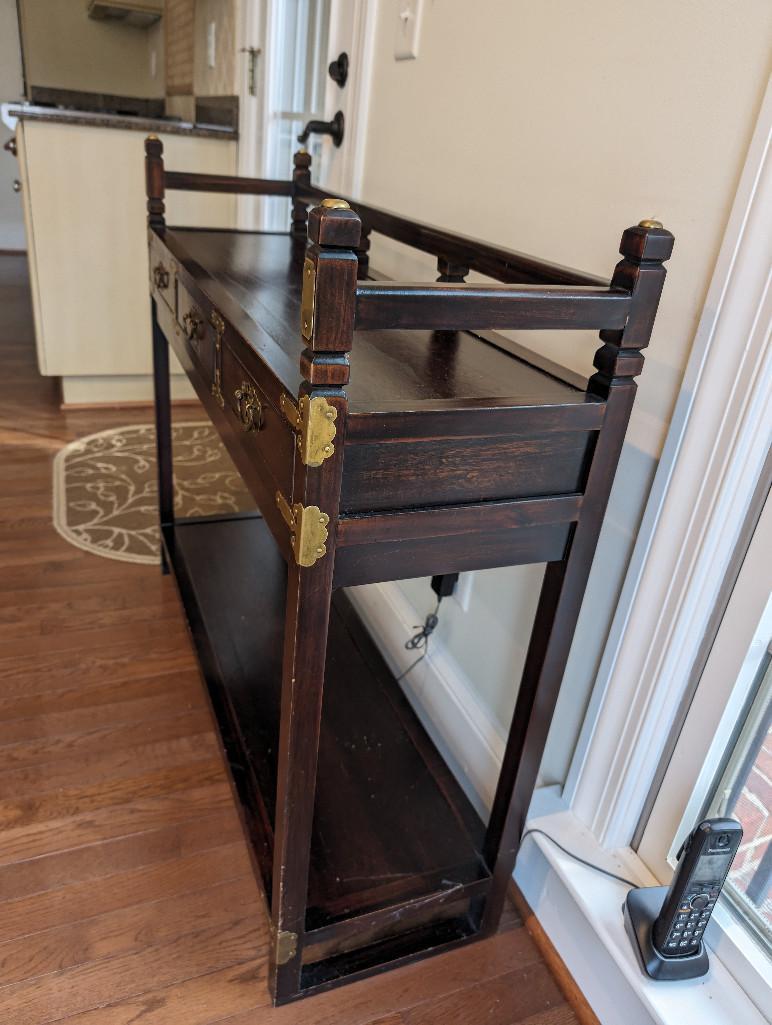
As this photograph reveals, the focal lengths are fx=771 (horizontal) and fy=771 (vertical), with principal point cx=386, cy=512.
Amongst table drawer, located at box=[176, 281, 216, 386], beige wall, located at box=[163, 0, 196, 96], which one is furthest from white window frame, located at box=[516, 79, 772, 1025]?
beige wall, located at box=[163, 0, 196, 96]

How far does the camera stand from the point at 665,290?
3.26 feet

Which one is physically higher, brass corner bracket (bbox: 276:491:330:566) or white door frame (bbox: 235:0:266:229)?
white door frame (bbox: 235:0:266:229)

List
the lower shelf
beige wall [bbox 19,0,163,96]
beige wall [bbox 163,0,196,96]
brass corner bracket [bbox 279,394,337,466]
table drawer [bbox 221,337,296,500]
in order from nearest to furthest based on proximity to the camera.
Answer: brass corner bracket [bbox 279,394,337,466], table drawer [bbox 221,337,296,500], the lower shelf, beige wall [bbox 163,0,196,96], beige wall [bbox 19,0,163,96]

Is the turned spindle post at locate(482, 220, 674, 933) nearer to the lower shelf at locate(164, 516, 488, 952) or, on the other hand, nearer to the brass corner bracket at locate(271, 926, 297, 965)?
the lower shelf at locate(164, 516, 488, 952)

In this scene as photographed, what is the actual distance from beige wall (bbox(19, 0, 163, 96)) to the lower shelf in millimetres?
4762

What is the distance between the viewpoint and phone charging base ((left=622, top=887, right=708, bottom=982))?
1.03 m

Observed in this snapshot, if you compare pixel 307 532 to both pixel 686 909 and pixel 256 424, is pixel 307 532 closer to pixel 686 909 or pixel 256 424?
pixel 256 424


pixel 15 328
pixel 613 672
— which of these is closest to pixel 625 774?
pixel 613 672

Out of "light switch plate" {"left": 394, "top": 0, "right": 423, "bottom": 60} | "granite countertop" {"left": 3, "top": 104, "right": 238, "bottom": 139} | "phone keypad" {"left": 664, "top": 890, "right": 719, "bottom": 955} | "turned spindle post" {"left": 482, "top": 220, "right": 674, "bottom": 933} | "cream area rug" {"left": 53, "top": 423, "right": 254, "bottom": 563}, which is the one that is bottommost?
"cream area rug" {"left": 53, "top": 423, "right": 254, "bottom": 563}

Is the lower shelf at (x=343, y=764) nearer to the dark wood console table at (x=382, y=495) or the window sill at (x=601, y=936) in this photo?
the dark wood console table at (x=382, y=495)

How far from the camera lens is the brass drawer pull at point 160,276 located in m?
1.60

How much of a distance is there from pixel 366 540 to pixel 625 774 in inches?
24.1

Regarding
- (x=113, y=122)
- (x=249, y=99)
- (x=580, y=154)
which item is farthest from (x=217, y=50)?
(x=580, y=154)

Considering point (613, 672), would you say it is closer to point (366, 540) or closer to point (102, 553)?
point (366, 540)
